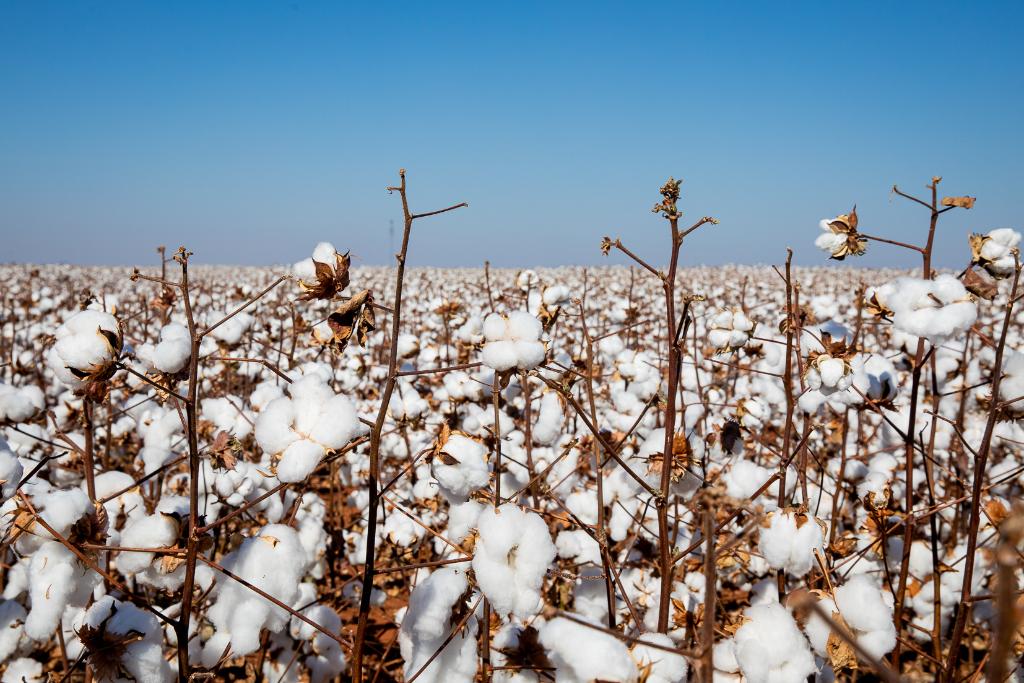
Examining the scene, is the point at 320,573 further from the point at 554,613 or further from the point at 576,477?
the point at 554,613

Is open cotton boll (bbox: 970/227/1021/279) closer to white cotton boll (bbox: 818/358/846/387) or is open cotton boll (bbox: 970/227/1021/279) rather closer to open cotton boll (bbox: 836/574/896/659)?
white cotton boll (bbox: 818/358/846/387)

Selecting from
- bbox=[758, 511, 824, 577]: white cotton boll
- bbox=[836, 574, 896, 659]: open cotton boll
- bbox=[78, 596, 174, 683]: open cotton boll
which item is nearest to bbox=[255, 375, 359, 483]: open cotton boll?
bbox=[78, 596, 174, 683]: open cotton boll

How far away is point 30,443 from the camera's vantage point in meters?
3.06

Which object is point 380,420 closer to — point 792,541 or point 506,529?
point 506,529

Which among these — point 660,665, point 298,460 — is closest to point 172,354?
point 298,460

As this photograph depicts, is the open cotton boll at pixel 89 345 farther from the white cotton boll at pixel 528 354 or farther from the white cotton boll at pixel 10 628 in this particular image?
the white cotton boll at pixel 10 628

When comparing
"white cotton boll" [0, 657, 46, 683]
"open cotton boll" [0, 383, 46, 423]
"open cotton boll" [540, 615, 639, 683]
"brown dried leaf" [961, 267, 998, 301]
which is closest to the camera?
"open cotton boll" [540, 615, 639, 683]

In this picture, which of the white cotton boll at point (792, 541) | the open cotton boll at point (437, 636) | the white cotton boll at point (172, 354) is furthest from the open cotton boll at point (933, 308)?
the white cotton boll at point (172, 354)

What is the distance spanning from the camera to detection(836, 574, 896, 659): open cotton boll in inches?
62.0

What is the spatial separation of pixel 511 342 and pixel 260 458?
12.3ft

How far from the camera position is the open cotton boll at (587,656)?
1.27 meters

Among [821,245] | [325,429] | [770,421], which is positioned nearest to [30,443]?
[325,429]

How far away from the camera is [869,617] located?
1.58 metres

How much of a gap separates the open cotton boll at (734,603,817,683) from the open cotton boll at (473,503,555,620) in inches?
19.8
